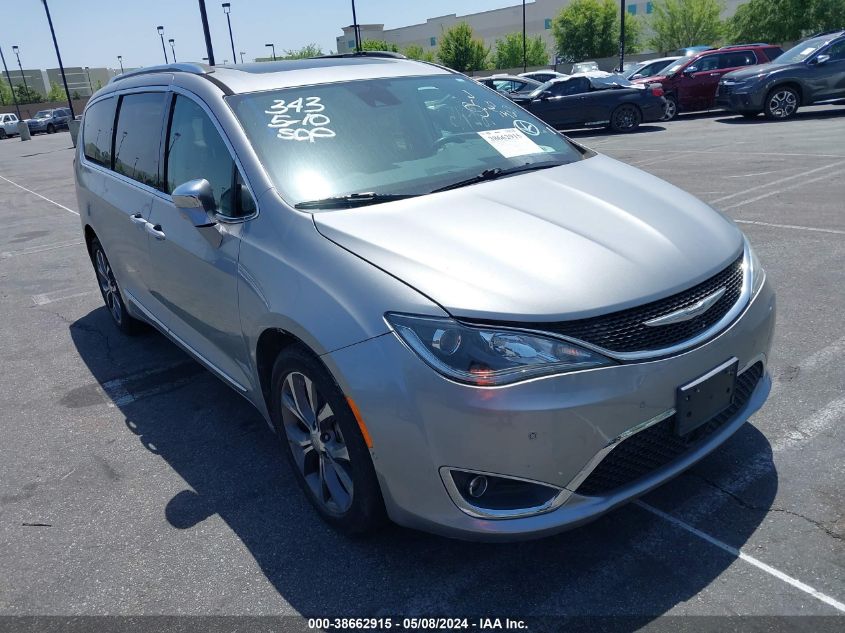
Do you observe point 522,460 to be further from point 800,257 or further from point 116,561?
point 800,257

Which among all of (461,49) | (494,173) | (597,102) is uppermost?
(461,49)

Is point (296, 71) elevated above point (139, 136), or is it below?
above

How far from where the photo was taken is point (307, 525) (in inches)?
→ 116

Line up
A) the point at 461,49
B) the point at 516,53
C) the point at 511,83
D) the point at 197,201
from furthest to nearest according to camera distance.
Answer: the point at 516,53 → the point at 461,49 → the point at 511,83 → the point at 197,201

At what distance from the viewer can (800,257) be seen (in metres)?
5.69

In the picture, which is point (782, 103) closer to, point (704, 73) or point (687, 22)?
point (704, 73)

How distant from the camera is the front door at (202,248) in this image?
3.11 m

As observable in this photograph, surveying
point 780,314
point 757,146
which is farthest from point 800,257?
point 757,146

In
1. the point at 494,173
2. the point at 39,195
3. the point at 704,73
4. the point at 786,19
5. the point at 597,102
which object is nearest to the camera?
Result: the point at 494,173

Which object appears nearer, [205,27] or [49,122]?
[205,27]

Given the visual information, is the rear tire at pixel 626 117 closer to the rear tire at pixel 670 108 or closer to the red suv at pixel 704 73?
the red suv at pixel 704 73

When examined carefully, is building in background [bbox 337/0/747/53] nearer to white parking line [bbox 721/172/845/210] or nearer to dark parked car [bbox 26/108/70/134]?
dark parked car [bbox 26/108/70/134]

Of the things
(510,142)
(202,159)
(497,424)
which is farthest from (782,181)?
(497,424)

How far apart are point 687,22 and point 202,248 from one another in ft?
226
